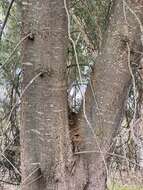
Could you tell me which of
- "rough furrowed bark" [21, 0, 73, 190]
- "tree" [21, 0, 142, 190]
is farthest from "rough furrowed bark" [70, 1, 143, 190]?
"rough furrowed bark" [21, 0, 73, 190]

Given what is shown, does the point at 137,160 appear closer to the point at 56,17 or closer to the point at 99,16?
the point at 99,16

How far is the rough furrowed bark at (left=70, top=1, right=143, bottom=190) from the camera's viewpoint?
7.48 feet

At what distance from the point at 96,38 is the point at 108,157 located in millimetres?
911

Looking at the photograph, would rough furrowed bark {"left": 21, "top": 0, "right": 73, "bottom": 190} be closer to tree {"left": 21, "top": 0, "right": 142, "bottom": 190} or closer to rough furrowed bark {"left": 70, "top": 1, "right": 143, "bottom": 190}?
tree {"left": 21, "top": 0, "right": 142, "bottom": 190}

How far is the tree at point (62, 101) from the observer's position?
87.6 inches

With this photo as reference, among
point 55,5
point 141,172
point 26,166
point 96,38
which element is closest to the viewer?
point 55,5

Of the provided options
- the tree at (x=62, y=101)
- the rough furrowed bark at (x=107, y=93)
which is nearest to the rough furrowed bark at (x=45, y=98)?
the tree at (x=62, y=101)

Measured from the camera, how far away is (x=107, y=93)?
7.62 ft

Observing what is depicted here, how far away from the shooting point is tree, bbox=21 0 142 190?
222cm

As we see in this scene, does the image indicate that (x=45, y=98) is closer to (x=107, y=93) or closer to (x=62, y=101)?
(x=62, y=101)

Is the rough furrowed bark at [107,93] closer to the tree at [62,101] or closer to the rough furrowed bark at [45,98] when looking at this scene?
the tree at [62,101]

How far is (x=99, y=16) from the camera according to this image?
3131mm

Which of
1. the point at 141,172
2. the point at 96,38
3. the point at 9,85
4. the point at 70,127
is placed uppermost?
the point at 96,38

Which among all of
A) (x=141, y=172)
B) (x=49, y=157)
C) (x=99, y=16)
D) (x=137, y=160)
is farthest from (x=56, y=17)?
(x=141, y=172)
